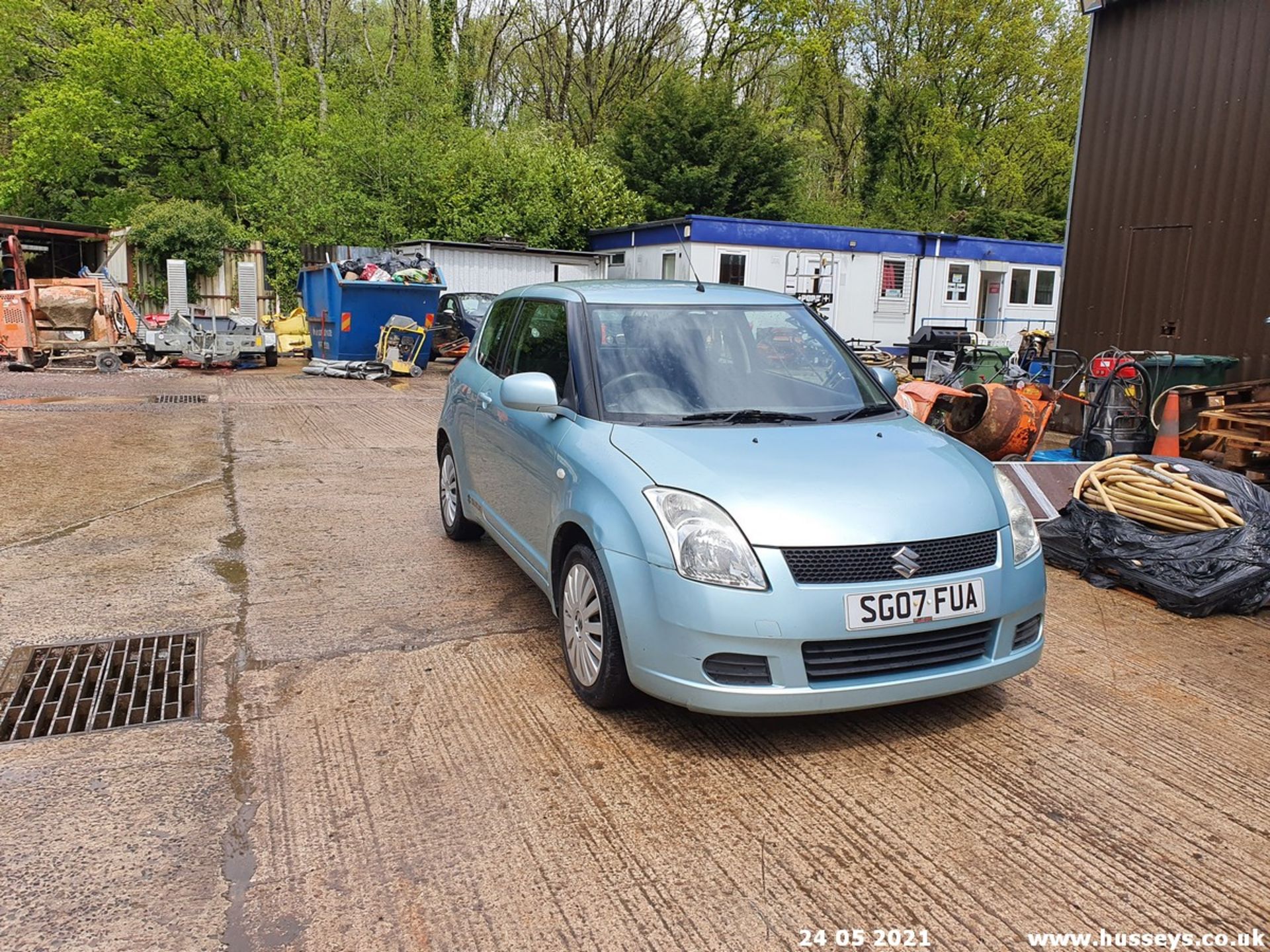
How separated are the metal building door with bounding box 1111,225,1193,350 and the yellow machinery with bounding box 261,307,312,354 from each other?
53.3 ft

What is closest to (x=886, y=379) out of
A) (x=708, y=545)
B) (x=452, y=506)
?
(x=708, y=545)

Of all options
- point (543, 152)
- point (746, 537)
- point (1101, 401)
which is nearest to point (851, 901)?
point (746, 537)

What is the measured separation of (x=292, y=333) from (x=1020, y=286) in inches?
749

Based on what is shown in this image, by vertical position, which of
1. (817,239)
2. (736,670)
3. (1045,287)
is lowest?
(736,670)

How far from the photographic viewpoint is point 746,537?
3.22 metres

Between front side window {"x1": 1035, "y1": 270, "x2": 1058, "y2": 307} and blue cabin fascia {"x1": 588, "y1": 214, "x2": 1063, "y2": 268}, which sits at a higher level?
blue cabin fascia {"x1": 588, "y1": 214, "x2": 1063, "y2": 268}

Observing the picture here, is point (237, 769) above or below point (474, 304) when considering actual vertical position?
below

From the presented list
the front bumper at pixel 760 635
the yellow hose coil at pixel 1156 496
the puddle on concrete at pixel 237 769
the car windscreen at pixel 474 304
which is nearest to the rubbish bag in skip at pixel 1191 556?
the yellow hose coil at pixel 1156 496

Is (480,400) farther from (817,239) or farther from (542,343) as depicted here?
(817,239)

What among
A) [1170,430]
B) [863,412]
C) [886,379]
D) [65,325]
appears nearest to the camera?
[863,412]

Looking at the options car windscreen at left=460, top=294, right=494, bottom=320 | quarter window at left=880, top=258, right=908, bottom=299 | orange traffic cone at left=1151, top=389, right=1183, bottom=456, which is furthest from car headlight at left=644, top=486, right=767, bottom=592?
quarter window at left=880, top=258, right=908, bottom=299

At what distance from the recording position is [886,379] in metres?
4.84

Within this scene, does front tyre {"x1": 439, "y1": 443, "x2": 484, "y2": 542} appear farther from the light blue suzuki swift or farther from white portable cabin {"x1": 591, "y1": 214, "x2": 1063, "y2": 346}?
white portable cabin {"x1": 591, "y1": 214, "x2": 1063, "y2": 346}

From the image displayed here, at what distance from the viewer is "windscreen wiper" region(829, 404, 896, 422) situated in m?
4.19
